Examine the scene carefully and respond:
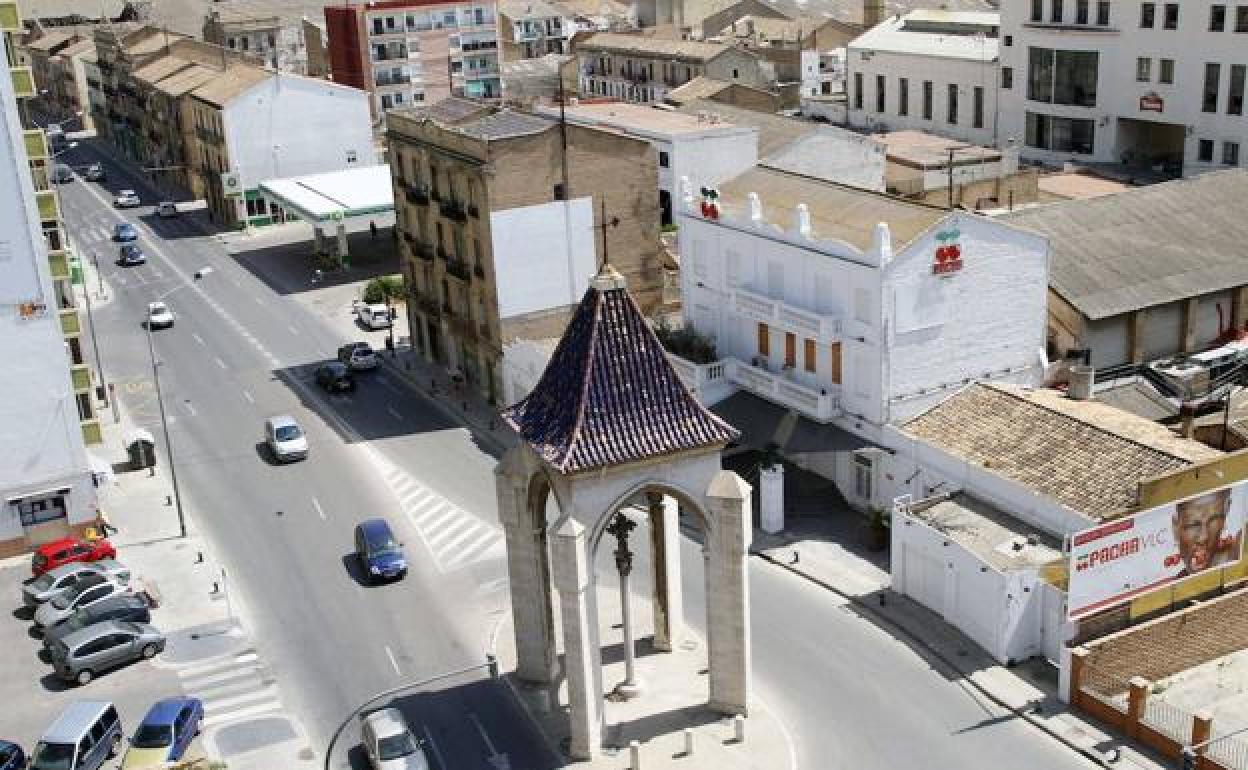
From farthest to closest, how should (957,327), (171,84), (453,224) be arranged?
(171,84) < (453,224) < (957,327)

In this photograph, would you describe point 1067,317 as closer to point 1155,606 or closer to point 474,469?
point 1155,606

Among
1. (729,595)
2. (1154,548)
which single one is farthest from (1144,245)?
(729,595)

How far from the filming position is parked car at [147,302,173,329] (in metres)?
93.9

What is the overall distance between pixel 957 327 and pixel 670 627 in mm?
19548

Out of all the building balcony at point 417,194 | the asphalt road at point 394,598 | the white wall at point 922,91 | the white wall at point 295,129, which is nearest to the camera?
the asphalt road at point 394,598

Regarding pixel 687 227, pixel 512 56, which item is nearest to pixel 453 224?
pixel 687 227

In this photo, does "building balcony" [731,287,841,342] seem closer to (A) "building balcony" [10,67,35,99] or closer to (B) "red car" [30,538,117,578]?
(B) "red car" [30,538,117,578]

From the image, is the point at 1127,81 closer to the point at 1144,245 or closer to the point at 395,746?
the point at 1144,245

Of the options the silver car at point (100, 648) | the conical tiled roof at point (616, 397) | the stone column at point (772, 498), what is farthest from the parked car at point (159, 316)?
the conical tiled roof at point (616, 397)

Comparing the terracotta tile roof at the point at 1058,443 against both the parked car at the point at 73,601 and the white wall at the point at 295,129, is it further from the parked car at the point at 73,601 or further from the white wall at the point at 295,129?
the white wall at the point at 295,129

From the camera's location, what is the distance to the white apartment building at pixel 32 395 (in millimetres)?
57781

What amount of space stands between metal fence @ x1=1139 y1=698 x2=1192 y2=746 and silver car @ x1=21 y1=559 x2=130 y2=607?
3928cm

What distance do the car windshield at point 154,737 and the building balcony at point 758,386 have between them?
2645 centimetres

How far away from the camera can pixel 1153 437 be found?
52812 millimetres
